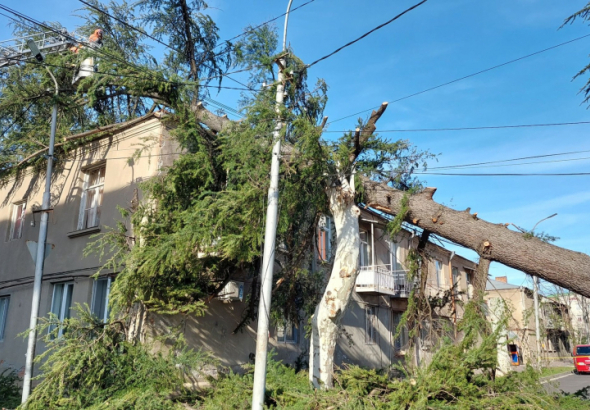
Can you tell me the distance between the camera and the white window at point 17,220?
15625 mm

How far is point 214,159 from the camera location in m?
12.2

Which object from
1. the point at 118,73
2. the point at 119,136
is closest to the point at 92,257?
the point at 119,136

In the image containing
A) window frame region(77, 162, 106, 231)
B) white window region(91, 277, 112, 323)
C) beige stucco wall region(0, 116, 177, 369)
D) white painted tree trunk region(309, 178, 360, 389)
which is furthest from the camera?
window frame region(77, 162, 106, 231)

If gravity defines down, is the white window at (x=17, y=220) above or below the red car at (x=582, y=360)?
above

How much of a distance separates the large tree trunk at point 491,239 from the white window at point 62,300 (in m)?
8.33

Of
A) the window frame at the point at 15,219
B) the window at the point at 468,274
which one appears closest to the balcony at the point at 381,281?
the window at the point at 468,274

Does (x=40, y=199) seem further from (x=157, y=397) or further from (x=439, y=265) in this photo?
(x=439, y=265)

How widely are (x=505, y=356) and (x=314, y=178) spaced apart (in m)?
4.75

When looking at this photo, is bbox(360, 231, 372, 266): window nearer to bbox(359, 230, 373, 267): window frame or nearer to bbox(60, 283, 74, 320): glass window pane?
bbox(359, 230, 373, 267): window frame

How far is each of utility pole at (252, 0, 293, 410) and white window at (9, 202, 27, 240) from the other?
422 inches

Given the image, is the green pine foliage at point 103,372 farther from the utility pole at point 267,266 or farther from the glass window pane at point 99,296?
the glass window pane at point 99,296

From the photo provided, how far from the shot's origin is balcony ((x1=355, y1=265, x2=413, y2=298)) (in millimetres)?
19172

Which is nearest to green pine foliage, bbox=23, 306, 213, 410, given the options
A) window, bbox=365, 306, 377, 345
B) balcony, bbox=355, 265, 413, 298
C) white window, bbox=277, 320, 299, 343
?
white window, bbox=277, 320, 299, 343

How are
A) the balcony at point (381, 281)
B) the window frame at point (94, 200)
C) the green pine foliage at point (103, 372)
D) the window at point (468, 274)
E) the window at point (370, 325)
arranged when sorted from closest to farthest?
the green pine foliage at point (103, 372) → the window frame at point (94, 200) → the balcony at point (381, 281) → the window at point (370, 325) → the window at point (468, 274)
